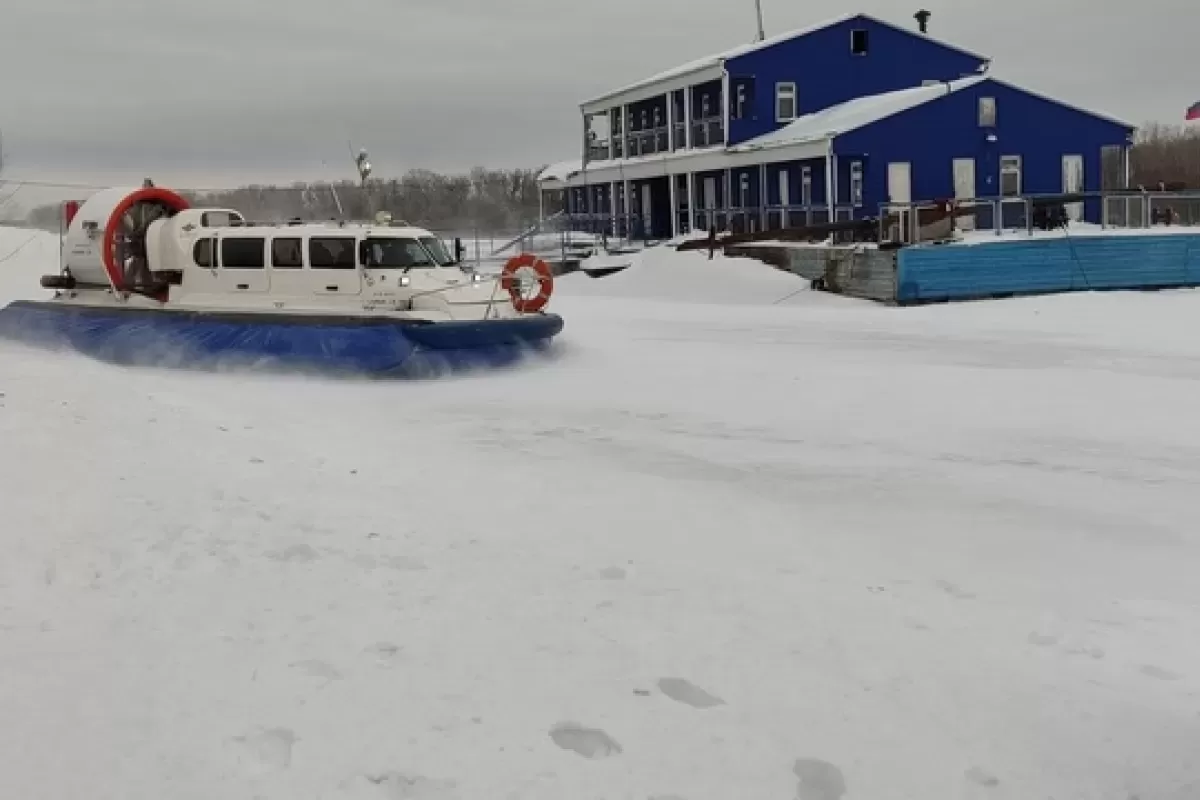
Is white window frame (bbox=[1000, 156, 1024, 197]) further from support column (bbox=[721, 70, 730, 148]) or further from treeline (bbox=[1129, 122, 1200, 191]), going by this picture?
treeline (bbox=[1129, 122, 1200, 191])

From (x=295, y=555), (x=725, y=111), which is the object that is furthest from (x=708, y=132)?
(x=295, y=555)

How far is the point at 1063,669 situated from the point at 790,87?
30.0m

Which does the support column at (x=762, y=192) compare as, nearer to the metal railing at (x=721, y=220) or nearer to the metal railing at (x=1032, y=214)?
the metal railing at (x=721, y=220)

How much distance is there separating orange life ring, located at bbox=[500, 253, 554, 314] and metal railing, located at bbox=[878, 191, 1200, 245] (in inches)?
322

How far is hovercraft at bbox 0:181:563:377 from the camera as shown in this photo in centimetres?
1297

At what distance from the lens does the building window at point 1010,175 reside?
2948 cm

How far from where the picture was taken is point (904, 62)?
3441 cm

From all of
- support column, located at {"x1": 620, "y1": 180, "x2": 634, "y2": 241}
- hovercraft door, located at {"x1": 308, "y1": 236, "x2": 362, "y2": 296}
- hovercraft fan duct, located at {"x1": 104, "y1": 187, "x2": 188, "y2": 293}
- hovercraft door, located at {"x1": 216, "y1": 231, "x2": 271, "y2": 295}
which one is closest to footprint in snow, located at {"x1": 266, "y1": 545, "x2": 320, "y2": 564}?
hovercraft door, located at {"x1": 308, "y1": 236, "x2": 362, "y2": 296}

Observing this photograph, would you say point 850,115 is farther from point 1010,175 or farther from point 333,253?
point 333,253

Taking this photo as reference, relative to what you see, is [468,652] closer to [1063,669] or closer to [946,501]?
[1063,669]

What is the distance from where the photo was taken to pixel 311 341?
42.7ft

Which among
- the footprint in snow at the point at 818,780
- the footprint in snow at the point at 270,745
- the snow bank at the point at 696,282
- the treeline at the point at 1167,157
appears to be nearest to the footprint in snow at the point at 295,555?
the footprint in snow at the point at 270,745

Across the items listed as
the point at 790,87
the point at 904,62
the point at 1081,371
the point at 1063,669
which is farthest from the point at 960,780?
the point at 904,62

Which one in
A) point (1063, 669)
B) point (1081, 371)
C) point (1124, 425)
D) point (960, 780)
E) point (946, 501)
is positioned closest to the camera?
point (960, 780)
